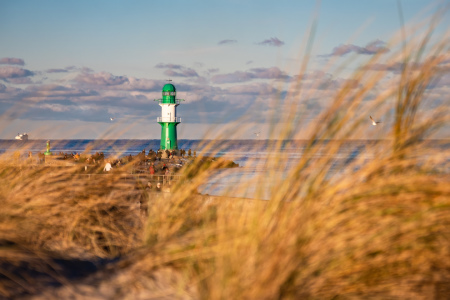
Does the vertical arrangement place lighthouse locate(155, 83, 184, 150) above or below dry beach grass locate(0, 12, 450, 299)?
above

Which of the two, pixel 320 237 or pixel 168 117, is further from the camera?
pixel 168 117

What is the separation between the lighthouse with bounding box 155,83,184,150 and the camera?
33.9 m

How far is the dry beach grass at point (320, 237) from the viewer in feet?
6.39

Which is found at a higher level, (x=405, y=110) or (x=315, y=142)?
(x=405, y=110)

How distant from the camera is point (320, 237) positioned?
1.95 m

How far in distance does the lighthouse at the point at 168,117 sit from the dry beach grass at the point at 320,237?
31.3 m

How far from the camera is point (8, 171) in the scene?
12.6 feet

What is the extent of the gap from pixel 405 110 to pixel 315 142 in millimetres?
580

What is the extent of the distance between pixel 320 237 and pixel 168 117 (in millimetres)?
32404

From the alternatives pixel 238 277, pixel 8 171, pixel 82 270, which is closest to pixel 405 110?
pixel 238 277

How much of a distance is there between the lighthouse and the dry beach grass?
3132cm

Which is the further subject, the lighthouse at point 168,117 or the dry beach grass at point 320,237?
the lighthouse at point 168,117

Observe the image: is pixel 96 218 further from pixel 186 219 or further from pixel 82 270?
pixel 82 270

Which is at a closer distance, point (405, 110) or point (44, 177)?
point (405, 110)
